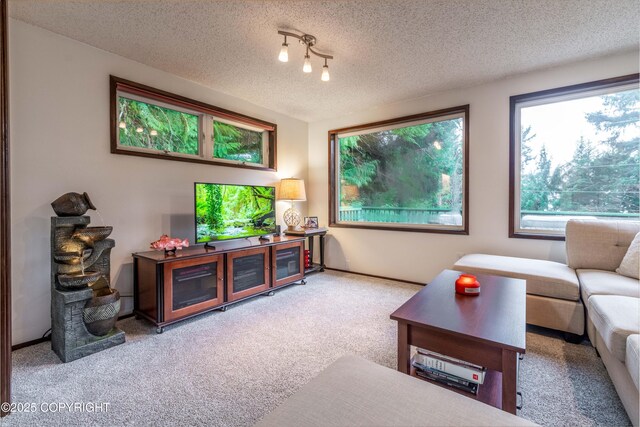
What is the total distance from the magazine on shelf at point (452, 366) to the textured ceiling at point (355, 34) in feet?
7.24

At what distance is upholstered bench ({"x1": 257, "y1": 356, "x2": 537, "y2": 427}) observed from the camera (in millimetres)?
758

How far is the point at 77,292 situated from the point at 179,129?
6.08ft

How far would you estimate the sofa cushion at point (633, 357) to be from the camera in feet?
3.87

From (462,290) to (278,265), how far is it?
215cm

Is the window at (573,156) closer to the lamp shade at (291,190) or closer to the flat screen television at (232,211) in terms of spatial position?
the lamp shade at (291,190)

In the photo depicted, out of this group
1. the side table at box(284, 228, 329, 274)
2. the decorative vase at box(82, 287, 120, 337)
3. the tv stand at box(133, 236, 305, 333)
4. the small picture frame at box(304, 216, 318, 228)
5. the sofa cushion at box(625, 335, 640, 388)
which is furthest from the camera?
the small picture frame at box(304, 216, 318, 228)

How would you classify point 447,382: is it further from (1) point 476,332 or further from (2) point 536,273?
(2) point 536,273

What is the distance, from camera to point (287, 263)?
11.6 feet

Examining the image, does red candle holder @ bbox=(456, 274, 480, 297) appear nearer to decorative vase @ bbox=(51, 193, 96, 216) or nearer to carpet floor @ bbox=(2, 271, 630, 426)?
carpet floor @ bbox=(2, 271, 630, 426)

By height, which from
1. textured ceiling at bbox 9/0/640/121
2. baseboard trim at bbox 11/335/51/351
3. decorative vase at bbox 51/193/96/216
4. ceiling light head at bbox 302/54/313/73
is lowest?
baseboard trim at bbox 11/335/51/351

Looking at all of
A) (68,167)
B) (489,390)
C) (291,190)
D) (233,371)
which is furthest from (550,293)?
(68,167)

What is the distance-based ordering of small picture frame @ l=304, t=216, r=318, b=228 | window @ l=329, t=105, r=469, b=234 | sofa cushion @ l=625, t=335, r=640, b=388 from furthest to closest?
1. small picture frame @ l=304, t=216, r=318, b=228
2. window @ l=329, t=105, r=469, b=234
3. sofa cushion @ l=625, t=335, r=640, b=388

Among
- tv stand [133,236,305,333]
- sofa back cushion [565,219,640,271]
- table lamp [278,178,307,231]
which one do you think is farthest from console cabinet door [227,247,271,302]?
sofa back cushion [565,219,640,271]

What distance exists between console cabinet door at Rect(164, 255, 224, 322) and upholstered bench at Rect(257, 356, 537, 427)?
6.24 feet
